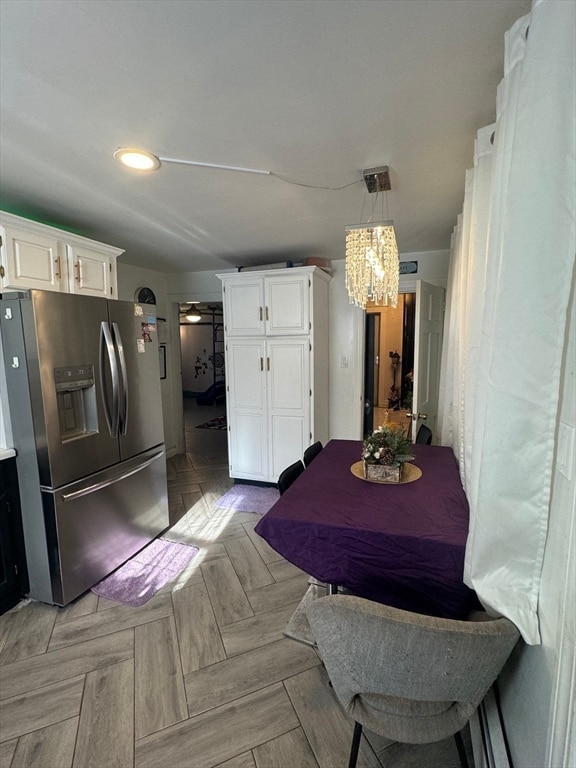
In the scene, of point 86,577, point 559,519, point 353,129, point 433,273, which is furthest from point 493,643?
point 433,273

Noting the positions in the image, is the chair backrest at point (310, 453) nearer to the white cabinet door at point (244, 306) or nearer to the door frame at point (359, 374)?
the white cabinet door at point (244, 306)

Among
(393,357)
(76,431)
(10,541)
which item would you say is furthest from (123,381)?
(393,357)

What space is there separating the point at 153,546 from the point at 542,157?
3.11 metres

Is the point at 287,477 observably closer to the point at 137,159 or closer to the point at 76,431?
the point at 76,431

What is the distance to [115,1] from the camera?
938 millimetres

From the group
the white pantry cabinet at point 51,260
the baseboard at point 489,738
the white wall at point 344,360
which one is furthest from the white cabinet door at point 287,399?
the baseboard at point 489,738

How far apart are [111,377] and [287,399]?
1733 mm

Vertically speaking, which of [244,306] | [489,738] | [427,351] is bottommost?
[489,738]

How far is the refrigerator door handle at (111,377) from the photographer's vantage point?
2.32 meters

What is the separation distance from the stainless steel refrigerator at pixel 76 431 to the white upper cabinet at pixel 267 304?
1.13 meters

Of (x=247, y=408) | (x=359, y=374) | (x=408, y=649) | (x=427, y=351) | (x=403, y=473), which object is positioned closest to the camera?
(x=408, y=649)

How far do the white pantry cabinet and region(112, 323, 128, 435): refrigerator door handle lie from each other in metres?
0.41

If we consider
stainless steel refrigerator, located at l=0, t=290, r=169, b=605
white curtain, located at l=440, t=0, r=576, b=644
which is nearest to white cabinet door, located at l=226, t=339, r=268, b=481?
stainless steel refrigerator, located at l=0, t=290, r=169, b=605

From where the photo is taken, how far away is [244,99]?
132 centimetres
